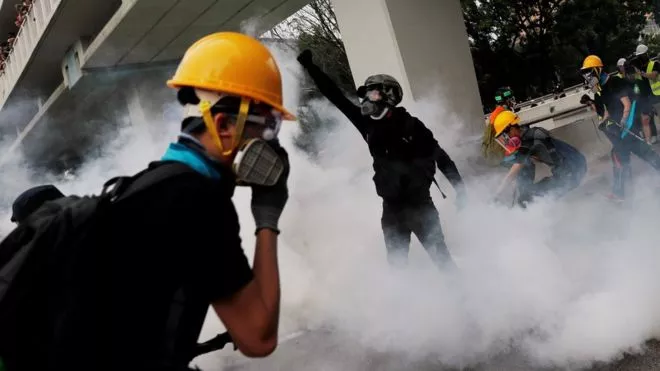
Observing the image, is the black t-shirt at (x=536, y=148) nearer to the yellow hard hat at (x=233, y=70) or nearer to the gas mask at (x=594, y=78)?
the gas mask at (x=594, y=78)

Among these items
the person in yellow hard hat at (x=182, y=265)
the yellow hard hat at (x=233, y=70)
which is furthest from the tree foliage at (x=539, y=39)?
the person in yellow hard hat at (x=182, y=265)

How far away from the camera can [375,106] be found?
396cm

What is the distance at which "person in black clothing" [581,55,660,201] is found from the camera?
18.0 ft

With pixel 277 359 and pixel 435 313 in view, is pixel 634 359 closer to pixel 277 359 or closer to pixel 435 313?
pixel 435 313

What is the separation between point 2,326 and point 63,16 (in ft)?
40.7

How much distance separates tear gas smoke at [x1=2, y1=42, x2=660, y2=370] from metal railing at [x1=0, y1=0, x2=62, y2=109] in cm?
858

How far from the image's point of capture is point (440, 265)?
4.09m

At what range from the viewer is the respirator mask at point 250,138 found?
1457mm

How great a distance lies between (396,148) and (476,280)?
1087 mm

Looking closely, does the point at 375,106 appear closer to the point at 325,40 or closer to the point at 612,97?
the point at 612,97

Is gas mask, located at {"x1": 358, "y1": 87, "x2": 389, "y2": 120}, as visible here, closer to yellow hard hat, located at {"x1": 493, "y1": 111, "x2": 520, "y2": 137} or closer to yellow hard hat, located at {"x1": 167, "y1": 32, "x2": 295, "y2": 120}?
yellow hard hat, located at {"x1": 493, "y1": 111, "x2": 520, "y2": 137}

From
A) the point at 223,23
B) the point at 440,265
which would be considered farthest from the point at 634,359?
the point at 223,23

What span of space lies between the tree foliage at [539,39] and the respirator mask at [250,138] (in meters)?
24.0

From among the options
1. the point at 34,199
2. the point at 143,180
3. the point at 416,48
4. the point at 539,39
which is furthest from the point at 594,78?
the point at 539,39
